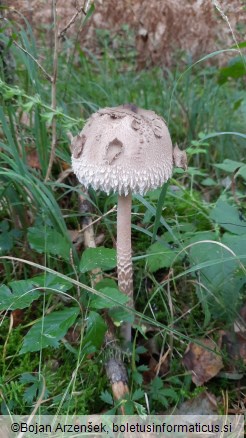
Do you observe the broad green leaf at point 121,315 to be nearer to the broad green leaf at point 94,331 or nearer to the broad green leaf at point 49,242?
the broad green leaf at point 94,331

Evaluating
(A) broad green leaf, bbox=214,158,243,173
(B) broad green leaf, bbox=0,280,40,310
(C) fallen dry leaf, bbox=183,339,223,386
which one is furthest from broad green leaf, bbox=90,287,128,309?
(A) broad green leaf, bbox=214,158,243,173

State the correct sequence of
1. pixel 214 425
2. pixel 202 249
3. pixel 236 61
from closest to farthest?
pixel 214 425 → pixel 202 249 → pixel 236 61

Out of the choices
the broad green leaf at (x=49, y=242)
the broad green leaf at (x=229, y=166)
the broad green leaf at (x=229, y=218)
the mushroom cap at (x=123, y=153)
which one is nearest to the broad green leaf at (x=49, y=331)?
the broad green leaf at (x=49, y=242)

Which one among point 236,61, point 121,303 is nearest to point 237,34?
point 236,61

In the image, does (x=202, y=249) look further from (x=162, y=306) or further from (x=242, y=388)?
(x=242, y=388)

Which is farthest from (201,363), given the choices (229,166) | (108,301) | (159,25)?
(159,25)

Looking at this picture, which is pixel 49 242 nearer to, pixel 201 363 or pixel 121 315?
pixel 121 315

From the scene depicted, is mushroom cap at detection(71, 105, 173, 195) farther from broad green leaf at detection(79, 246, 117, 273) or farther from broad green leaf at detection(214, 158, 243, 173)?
broad green leaf at detection(214, 158, 243, 173)
